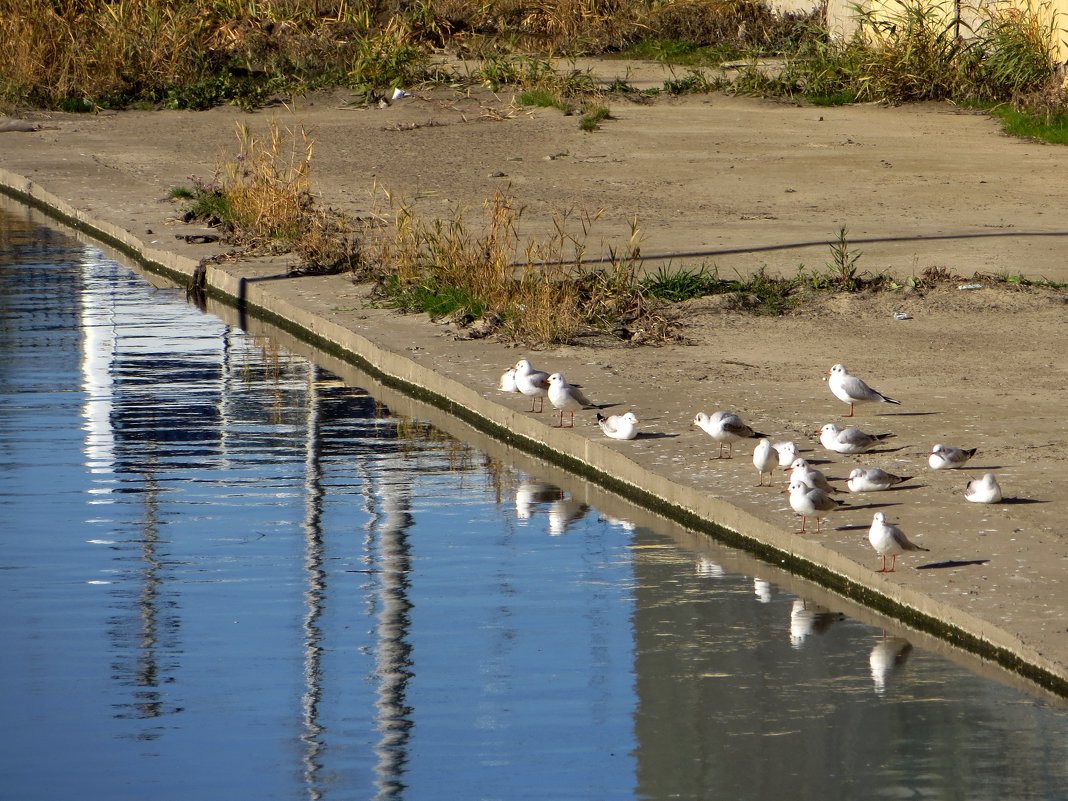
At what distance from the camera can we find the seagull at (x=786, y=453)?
9789mm

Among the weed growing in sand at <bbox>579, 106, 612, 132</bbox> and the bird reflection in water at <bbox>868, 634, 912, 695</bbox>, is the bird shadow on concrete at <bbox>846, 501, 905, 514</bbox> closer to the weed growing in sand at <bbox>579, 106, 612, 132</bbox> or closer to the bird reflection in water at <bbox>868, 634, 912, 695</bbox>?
the bird reflection in water at <bbox>868, 634, 912, 695</bbox>

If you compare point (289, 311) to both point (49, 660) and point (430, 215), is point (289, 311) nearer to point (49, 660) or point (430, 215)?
point (430, 215)

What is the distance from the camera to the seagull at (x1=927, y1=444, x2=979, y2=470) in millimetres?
9922

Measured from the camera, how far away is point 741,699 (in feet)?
24.2

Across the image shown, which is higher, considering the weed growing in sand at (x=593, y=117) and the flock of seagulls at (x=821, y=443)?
the weed growing in sand at (x=593, y=117)

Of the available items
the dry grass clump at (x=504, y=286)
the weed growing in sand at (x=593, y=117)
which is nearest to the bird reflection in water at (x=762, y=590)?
the dry grass clump at (x=504, y=286)

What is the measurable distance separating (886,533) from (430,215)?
38.8 feet

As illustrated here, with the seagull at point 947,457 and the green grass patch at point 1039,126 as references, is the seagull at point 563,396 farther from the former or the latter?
the green grass patch at point 1039,126

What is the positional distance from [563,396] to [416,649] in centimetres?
333

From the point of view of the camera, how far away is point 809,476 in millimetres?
9047

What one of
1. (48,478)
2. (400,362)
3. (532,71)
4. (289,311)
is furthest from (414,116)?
(48,478)

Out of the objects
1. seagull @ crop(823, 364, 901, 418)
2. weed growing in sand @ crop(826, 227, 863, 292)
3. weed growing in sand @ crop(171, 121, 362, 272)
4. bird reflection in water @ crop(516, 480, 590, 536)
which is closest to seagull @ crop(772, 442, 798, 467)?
bird reflection in water @ crop(516, 480, 590, 536)

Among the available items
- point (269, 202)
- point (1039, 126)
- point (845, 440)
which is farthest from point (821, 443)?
point (1039, 126)

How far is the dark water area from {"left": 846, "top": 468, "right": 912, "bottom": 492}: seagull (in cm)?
71
